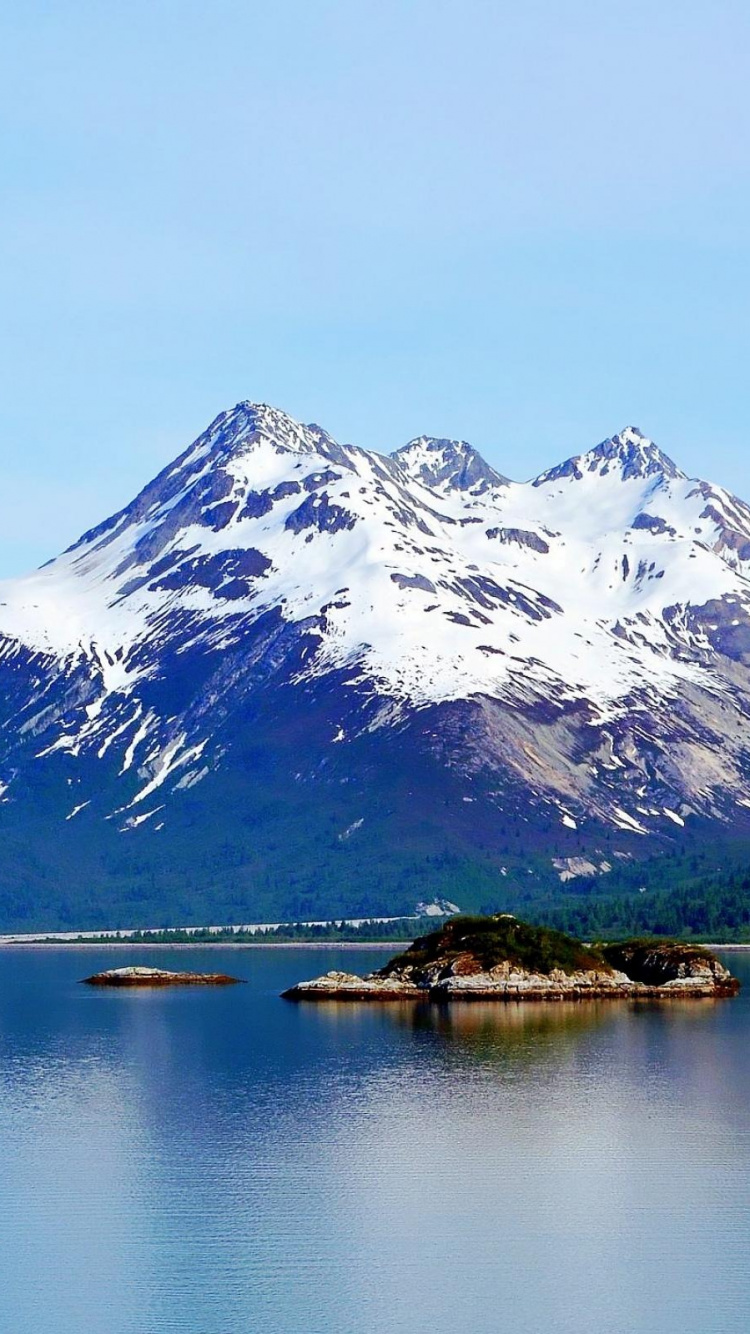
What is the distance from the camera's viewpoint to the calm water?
255ft

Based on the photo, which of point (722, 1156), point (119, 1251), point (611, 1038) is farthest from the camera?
point (611, 1038)

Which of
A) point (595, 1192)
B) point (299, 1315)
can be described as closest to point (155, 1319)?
point (299, 1315)

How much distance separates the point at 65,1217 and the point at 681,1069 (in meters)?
60.5

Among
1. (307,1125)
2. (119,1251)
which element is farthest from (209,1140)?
(119,1251)

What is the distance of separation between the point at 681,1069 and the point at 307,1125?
115 ft

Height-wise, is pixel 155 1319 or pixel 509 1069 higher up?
pixel 509 1069

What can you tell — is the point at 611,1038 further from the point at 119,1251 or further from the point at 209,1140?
the point at 119,1251

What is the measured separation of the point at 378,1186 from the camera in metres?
97.9

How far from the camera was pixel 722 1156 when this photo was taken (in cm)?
10588

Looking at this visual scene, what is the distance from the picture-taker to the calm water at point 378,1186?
255ft

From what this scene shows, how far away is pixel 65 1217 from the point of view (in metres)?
91.9

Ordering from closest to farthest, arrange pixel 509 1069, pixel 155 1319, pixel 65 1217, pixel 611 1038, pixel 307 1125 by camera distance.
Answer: pixel 155 1319 < pixel 65 1217 < pixel 307 1125 < pixel 509 1069 < pixel 611 1038

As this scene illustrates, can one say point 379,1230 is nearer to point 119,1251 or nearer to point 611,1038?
point 119,1251

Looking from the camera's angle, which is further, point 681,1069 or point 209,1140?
point 681,1069
